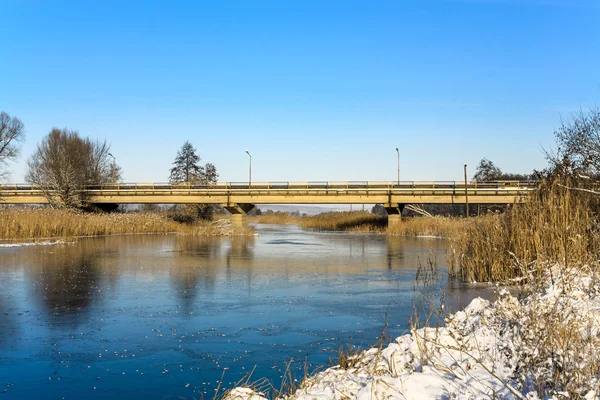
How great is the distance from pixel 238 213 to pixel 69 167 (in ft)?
55.5

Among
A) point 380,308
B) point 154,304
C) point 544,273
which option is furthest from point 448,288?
point 154,304

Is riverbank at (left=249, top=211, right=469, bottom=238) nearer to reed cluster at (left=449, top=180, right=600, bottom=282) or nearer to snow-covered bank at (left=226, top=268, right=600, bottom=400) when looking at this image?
reed cluster at (left=449, top=180, right=600, bottom=282)

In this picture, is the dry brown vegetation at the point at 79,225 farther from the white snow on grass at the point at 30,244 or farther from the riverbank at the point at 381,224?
the riverbank at the point at 381,224

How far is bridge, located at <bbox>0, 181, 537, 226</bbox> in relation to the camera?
50.4m

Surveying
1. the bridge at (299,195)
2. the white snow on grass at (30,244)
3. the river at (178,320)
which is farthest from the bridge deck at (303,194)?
the river at (178,320)

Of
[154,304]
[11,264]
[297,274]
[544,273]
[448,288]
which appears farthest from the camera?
[11,264]

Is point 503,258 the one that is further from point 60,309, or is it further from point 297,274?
point 60,309

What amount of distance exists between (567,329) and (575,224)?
6.43m

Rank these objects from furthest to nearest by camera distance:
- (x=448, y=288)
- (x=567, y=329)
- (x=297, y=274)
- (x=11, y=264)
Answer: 1. (x=11, y=264)
2. (x=297, y=274)
3. (x=448, y=288)
4. (x=567, y=329)

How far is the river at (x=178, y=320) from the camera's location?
7.78 meters

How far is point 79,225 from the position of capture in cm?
3725

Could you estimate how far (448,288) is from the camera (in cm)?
1478

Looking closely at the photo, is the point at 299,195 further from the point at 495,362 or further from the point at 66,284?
the point at 495,362

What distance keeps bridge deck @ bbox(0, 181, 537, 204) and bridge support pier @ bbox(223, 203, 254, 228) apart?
0.45 m
